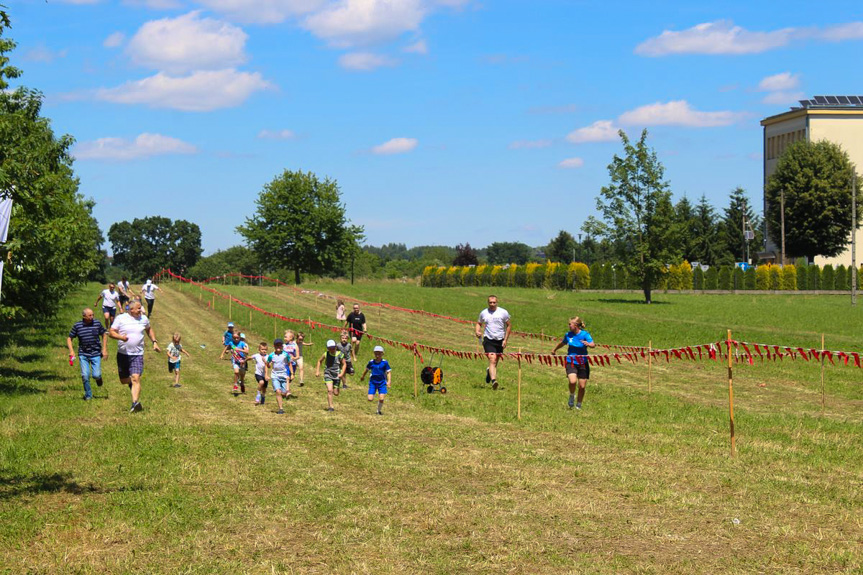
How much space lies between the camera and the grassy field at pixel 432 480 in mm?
8219

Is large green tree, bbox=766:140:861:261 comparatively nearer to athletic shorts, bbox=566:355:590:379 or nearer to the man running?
athletic shorts, bbox=566:355:590:379

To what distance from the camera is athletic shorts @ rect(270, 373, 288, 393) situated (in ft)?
60.1

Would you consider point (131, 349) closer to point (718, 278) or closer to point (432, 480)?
point (432, 480)

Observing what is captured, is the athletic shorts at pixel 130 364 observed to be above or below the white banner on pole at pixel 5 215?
below

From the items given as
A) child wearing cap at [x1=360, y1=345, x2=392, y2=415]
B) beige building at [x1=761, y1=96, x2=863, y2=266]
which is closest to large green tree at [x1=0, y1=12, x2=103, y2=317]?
child wearing cap at [x1=360, y1=345, x2=392, y2=415]

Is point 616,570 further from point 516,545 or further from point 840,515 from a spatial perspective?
point 840,515

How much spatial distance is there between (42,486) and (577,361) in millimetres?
10322

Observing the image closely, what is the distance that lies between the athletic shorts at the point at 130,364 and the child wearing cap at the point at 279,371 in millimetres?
2471

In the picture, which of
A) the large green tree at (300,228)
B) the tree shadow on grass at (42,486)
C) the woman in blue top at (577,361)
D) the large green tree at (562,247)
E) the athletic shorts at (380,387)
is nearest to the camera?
the tree shadow on grass at (42,486)

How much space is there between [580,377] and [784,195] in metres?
77.1

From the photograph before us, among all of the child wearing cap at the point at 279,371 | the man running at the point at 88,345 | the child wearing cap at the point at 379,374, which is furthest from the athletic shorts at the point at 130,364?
the child wearing cap at the point at 379,374

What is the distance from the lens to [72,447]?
13.4 m

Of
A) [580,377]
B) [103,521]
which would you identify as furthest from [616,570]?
[580,377]

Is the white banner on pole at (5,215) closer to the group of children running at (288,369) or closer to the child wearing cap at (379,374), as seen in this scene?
the group of children running at (288,369)
